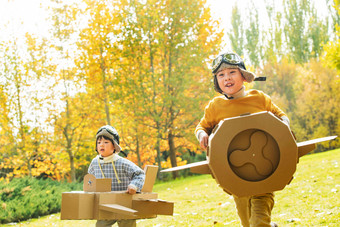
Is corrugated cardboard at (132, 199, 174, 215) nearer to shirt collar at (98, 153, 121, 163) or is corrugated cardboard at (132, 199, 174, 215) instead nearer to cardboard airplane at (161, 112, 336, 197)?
shirt collar at (98, 153, 121, 163)

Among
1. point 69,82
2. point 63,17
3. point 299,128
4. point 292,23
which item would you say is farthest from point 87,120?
point 292,23

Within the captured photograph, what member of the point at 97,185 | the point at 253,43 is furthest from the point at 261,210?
the point at 253,43

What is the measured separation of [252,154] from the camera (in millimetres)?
2221

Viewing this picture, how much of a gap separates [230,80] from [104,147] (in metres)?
1.68

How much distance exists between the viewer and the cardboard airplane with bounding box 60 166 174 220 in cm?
288

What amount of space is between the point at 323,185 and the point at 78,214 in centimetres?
548

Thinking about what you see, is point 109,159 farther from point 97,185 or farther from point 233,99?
point 233,99

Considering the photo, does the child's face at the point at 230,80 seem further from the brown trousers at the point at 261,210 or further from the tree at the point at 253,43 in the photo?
the tree at the point at 253,43

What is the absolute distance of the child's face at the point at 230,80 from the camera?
9.26 ft

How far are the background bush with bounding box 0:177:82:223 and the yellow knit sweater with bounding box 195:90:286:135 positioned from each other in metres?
7.05

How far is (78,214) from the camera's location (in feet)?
9.44

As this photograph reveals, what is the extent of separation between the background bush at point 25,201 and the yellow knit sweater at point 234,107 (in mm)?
7054

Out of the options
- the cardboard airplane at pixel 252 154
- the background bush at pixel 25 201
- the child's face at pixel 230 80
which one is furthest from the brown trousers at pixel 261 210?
the background bush at pixel 25 201

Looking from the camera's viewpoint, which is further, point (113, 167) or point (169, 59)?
point (169, 59)
